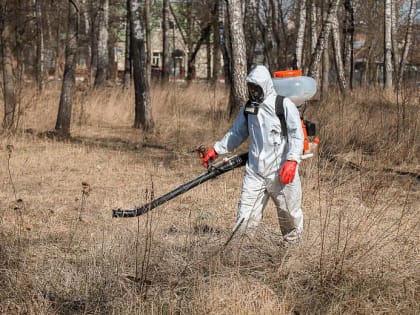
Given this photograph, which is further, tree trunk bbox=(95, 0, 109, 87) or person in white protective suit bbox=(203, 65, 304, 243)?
tree trunk bbox=(95, 0, 109, 87)

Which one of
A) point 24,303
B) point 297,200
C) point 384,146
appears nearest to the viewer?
point 24,303

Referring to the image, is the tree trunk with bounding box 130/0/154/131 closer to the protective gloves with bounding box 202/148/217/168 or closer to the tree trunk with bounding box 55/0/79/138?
the tree trunk with bounding box 55/0/79/138

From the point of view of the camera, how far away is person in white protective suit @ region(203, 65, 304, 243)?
5020mm

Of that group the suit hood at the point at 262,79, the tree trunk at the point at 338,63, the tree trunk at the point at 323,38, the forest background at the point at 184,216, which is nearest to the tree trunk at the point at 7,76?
the forest background at the point at 184,216

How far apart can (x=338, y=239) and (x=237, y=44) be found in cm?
786

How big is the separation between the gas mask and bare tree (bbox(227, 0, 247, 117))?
670 centimetres

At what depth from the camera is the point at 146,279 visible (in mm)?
4230

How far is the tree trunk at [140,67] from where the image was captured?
45.9 ft

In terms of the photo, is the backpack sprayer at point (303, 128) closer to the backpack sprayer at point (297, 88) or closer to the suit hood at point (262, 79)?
the backpack sprayer at point (297, 88)

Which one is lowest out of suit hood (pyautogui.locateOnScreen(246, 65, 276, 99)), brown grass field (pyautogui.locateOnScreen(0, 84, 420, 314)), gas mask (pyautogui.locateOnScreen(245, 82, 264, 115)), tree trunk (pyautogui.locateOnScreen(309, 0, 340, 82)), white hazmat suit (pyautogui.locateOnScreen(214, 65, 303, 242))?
brown grass field (pyautogui.locateOnScreen(0, 84, 420, 314))

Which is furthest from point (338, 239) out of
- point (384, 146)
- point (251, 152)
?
point (384, 146)

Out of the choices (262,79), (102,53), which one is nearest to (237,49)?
(262,79)

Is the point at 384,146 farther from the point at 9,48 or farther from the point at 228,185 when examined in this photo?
the point at 9,48

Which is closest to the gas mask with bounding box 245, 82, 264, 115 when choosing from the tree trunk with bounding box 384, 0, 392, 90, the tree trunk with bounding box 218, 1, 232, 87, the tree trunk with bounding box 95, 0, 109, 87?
the tree trunk with bounding box 218, 1, 232, 87
